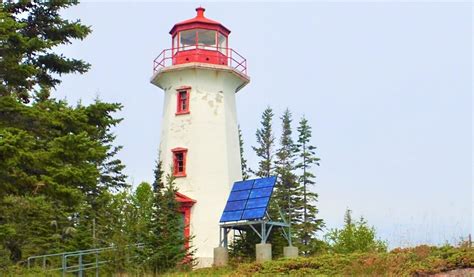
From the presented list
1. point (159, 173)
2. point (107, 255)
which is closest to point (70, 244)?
point (159, 173)

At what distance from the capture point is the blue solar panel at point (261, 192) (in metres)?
23.9

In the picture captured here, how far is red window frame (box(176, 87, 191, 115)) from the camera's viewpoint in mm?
27969

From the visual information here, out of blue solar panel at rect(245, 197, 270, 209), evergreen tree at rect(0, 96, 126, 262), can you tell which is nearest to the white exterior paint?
blue solar panel at rect(245, 197, 270, 209)

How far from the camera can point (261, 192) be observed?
2431cm

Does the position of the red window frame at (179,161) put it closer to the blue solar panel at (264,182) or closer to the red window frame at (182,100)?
the red window frame at (182,100)

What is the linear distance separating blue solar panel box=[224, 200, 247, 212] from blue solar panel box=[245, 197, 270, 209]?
Answer: 0.98 feet

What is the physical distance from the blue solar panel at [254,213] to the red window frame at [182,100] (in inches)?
224

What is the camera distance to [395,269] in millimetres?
13852

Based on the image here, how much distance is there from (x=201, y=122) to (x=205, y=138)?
680 millimetres

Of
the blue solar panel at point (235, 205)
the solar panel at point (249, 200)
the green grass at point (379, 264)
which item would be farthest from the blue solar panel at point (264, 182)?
the green grass at point (379, 264)

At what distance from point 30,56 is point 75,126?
3.51m

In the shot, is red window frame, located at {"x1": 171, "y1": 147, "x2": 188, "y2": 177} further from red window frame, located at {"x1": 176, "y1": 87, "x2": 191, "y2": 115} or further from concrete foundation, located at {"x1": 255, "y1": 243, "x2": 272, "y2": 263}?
concrete foundation, located at {"x1": 255, "y1": 243, "x2": 272, "y2": 263}

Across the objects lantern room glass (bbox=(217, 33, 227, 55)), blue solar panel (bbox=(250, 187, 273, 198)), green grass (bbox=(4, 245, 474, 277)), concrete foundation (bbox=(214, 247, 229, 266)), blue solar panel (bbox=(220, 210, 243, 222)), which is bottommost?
green grass (bbox=(4, 245, 474, 277))

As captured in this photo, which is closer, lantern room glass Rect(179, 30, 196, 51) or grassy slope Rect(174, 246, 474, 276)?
grassy slope Rect(174, 246, 474, 276)
